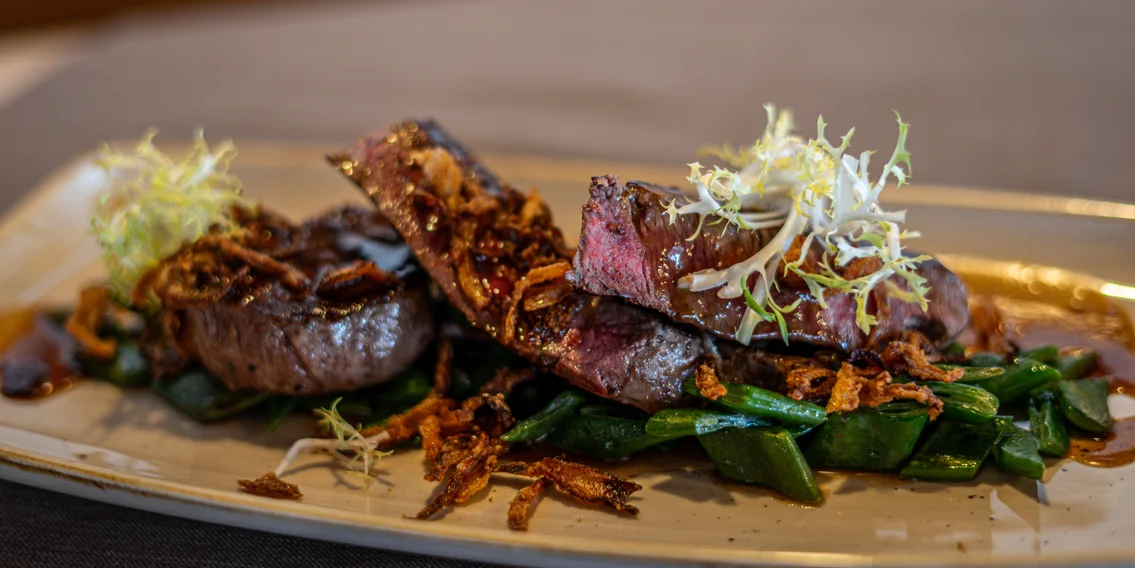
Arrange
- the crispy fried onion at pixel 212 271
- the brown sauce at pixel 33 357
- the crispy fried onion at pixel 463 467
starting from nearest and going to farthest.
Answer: the crispy fried onion at pixel 463 467 → the crispy fried onion at pixel 212 271 → the brown sauce at pixel 33 357

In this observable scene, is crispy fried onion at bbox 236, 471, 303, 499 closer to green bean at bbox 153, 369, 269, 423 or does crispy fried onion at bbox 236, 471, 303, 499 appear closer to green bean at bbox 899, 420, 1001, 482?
green bean at bbox 153, 369, 269, 423

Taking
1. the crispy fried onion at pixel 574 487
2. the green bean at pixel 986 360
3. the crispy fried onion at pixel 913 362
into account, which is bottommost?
the crispy fried onion at pixel 574 487

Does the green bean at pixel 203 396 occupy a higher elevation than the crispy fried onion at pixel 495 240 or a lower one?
lower

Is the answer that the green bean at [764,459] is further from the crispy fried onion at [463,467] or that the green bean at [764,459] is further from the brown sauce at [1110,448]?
the brown sauce at [1110,448]

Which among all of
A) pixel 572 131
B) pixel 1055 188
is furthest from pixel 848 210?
pixel 572 131

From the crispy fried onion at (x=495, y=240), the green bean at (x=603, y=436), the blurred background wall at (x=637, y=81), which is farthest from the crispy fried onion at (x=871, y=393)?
the blurred background wall at (x=637, y=81)

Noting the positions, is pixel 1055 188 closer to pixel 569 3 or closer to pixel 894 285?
pixel 894 285
